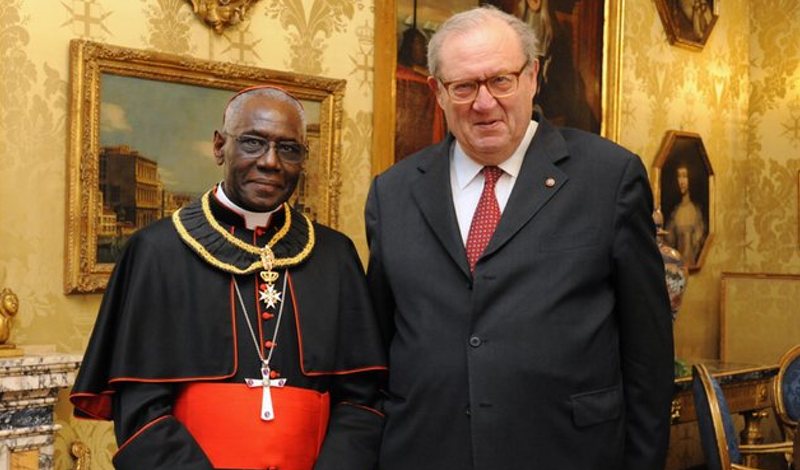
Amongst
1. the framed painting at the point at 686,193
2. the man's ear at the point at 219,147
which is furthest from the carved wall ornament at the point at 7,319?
the framed painting at the point at 686,193

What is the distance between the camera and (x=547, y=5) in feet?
18.7

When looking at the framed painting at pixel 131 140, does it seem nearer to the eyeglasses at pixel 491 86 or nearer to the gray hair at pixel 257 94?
the gray hair at pixel 257 94

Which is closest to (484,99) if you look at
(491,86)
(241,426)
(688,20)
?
(491,86)

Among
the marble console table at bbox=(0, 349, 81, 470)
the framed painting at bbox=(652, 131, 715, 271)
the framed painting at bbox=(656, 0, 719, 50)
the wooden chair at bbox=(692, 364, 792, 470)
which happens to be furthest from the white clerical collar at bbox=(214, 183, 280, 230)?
the framed painting at bbox=(656, 0, 719, 50)

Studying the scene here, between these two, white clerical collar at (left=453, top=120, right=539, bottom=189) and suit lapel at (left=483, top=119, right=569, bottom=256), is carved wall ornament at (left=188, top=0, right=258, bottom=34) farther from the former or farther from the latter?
suit lapel at (left=483, top=119, right=569, bottom=256)

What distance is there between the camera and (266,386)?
96.3 inches

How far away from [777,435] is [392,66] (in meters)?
3.71

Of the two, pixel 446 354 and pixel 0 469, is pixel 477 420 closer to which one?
pixel 446 354

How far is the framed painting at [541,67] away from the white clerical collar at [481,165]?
2.15 metres

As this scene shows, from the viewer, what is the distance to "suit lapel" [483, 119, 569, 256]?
8.18 ft

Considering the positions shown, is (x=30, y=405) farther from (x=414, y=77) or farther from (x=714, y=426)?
(x=714, y=426)

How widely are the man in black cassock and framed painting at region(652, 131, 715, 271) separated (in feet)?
13.7

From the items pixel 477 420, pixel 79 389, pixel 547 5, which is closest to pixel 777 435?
pixel 547 5

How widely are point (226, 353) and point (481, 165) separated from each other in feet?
2.59
